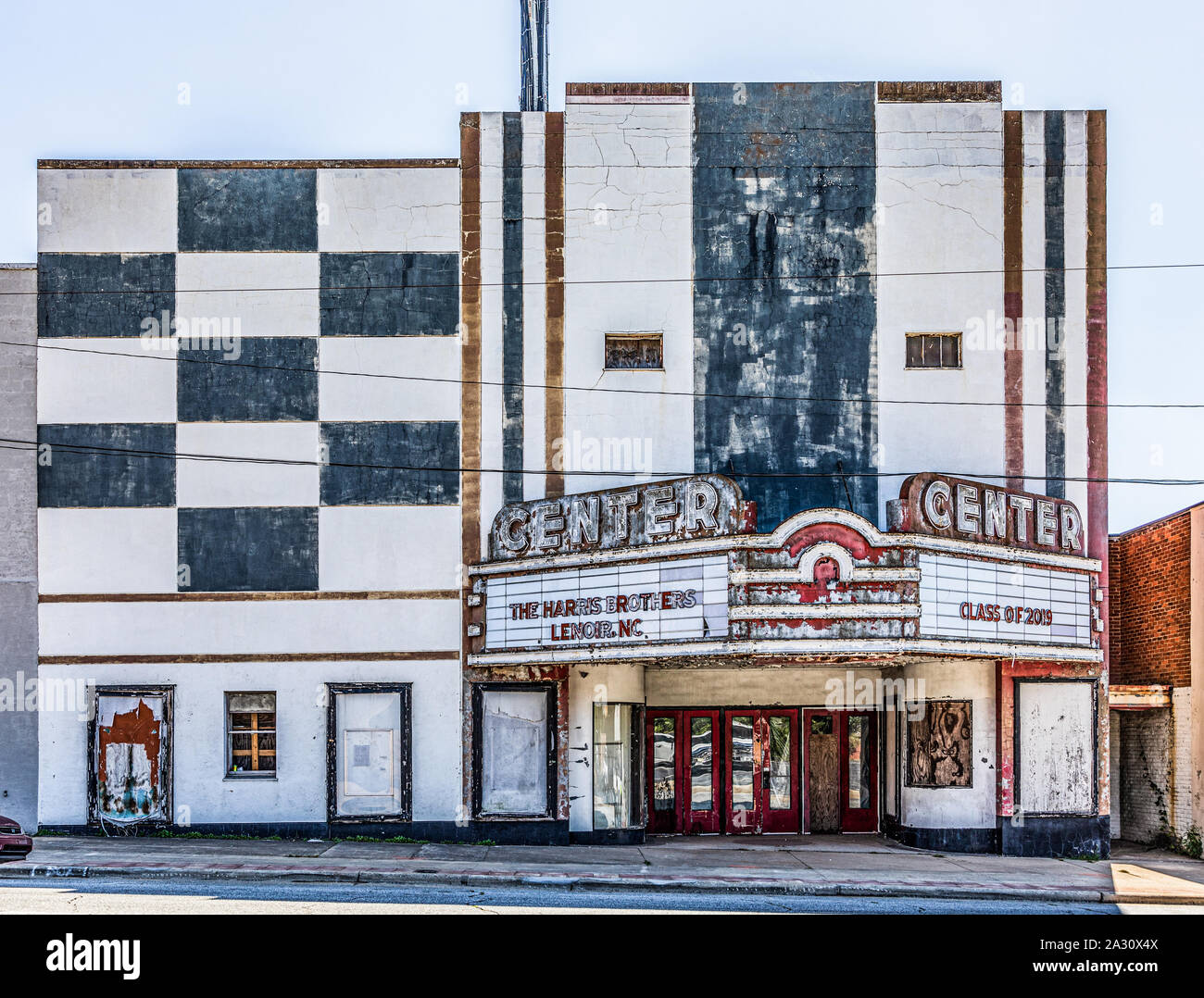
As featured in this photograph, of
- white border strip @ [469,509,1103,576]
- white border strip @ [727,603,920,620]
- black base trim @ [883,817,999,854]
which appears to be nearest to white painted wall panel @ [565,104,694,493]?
white border strip @ [469,509,1103,576]

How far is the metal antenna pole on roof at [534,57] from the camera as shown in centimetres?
2459

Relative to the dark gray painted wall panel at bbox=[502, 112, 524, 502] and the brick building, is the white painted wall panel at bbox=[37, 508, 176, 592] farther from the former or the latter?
the brick building

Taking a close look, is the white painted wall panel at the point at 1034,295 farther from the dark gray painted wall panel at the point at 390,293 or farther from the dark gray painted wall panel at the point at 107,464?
the dark gray painted wall panel at the point at 107,464

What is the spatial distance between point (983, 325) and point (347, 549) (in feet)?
37.4

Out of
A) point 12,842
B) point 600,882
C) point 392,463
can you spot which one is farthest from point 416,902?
point 392,463

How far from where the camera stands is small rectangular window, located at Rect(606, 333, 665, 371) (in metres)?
22.9

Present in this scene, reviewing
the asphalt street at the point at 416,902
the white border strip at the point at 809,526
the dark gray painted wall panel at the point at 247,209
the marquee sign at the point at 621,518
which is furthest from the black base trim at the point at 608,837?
the dark gray painted wall panel at the point at 247,209

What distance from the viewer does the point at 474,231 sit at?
22953 mm

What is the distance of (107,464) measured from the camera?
22672mm

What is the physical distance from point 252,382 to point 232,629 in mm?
4172

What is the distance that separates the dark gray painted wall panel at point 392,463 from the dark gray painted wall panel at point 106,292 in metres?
3.64

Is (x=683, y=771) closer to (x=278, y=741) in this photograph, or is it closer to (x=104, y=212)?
(x=278, y=741)

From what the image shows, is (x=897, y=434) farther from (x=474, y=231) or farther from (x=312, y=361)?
(x=312, y=361)

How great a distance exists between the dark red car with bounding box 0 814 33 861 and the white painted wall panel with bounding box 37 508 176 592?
5.38 m
